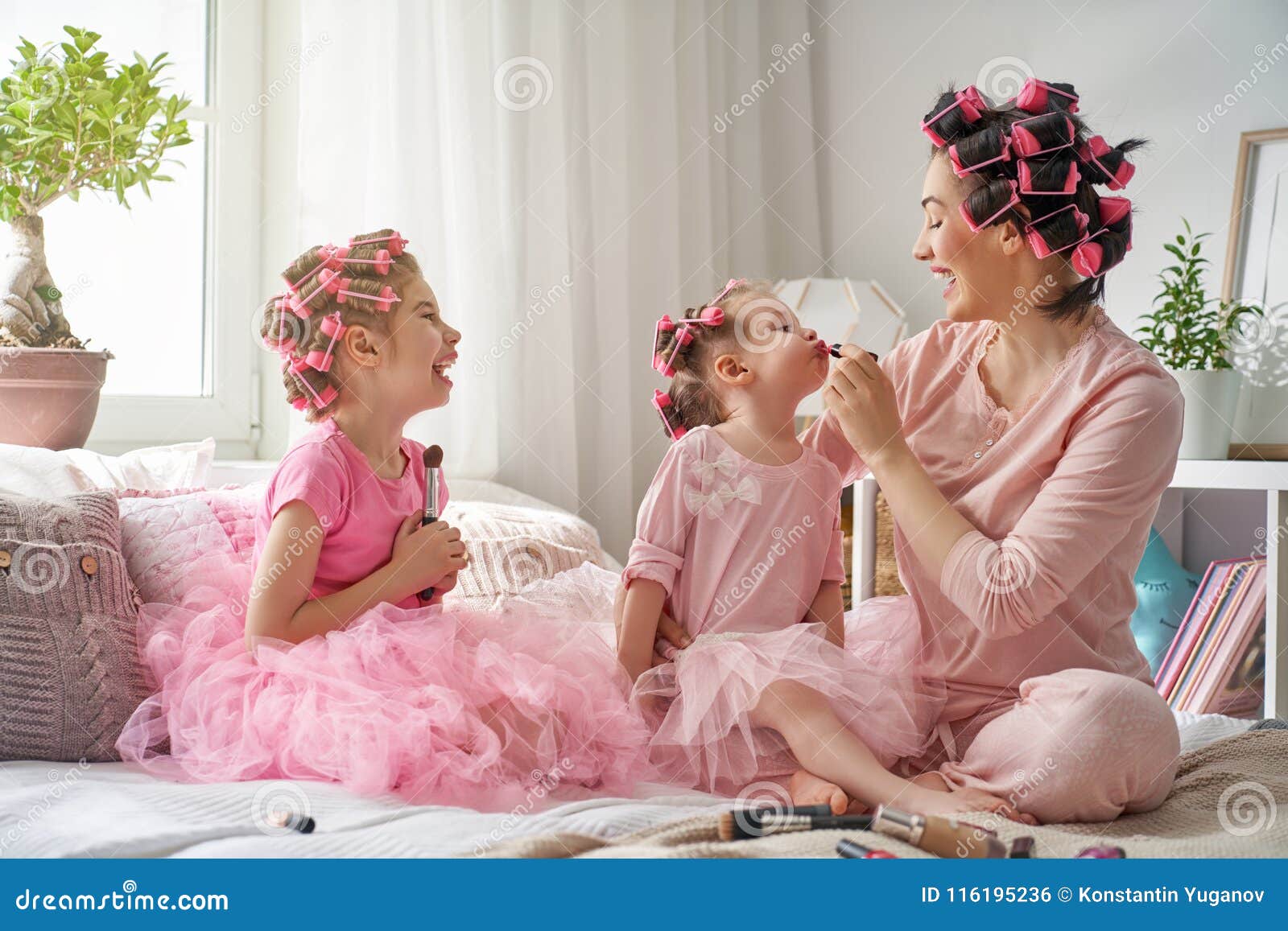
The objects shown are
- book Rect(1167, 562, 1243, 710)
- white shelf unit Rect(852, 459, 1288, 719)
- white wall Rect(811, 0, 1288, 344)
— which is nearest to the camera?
white shelf unit Rect(852, 459, 1288, 719)

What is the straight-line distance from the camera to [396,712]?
1227 millimetres

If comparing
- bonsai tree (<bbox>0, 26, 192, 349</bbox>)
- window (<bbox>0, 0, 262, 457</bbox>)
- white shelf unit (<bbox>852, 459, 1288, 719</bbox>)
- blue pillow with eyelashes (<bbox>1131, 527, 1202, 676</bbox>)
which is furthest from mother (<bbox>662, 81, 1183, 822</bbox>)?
window (<bbox>0, 0, 262, 457</bbox>)

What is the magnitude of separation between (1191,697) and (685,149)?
5.42ft

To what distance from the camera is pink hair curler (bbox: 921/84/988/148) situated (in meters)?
1.44

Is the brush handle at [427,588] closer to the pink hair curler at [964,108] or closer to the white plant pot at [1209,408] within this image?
the pink hair curler at [964,108]

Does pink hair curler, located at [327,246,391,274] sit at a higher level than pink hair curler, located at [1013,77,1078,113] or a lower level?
lower

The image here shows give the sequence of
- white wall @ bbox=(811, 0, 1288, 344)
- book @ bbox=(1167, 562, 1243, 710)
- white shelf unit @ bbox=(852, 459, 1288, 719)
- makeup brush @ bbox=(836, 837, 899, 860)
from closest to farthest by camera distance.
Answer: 1. makeup brush @ bbox=(836, 837, 899, 860)
2. white shelf unit @ bbox=(852, 459, 1288, 719)
3. book @ bbox=(1167, 562, 1243, 710)
4. white wall @ bbox=(811, 0, 1288, 344)

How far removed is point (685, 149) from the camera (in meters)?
2.90

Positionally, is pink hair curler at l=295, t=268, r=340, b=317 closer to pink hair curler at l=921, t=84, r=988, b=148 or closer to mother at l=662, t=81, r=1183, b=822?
mother at l=662, t=81, r=1183, b=822

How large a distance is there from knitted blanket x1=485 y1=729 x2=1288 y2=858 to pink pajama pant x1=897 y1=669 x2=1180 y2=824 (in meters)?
0.02

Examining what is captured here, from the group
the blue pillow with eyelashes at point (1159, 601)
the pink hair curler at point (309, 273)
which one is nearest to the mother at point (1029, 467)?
the pink hair curler at point (309, 273)

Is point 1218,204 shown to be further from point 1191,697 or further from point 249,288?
point 249,288

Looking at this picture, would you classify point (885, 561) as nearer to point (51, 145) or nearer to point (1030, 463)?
point (1030, 463)
